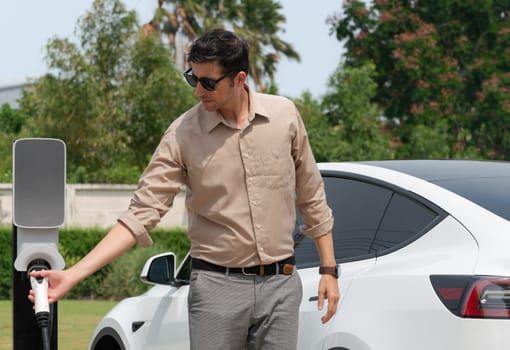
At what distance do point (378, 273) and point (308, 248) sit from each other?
0.71 meters

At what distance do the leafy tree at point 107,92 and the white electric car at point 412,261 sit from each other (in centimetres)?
2801

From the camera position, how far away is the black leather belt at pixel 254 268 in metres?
4.45

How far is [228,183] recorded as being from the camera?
4422mm

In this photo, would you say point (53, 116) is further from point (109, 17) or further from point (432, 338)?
point (432, 338)

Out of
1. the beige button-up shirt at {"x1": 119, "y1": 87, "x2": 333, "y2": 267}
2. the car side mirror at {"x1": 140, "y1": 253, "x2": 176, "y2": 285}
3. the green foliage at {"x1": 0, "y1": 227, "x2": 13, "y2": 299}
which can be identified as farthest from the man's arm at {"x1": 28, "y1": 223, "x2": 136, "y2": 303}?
the green foliage at {"x1": 0, "y1": 227, "x2": 13, "y2": 299}

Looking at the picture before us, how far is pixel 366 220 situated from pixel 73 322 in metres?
13.2

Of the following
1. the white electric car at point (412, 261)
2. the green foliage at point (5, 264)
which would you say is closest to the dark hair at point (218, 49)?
the white electric car at point (412, 261)

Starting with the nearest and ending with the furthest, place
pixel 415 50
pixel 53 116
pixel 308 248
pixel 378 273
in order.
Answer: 1. pixel 378 273
2. pixel 308 248
3. pixel 53 116
4. pixel 415 50

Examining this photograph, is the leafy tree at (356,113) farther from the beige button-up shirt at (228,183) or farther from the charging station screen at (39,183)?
the beige button-up shirt at (228,183)

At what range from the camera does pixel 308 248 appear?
Result: 5488mm

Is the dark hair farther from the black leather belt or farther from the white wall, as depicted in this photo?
the white wall

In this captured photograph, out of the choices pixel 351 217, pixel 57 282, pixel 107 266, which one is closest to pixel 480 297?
pixel 351 217

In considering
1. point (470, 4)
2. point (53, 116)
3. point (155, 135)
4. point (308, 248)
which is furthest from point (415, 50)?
point (308, 248)

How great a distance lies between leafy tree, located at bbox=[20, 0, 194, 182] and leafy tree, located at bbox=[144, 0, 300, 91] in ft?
52.5
